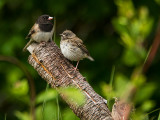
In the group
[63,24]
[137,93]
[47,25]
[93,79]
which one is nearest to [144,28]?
[137,93]

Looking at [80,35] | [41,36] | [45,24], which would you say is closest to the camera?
[41,36]

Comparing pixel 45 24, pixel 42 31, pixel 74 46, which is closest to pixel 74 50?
pixel 74 46

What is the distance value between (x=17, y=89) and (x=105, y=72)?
3919 mm

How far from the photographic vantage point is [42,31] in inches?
142

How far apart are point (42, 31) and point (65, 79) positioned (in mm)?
1534

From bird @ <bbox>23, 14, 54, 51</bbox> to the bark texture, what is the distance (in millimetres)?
979

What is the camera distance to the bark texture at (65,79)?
1.97 metres

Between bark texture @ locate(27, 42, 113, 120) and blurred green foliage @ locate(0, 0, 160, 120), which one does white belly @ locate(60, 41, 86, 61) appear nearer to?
bark texture @ locate(27, 42, 113, 120)

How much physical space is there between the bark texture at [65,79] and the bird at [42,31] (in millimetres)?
979

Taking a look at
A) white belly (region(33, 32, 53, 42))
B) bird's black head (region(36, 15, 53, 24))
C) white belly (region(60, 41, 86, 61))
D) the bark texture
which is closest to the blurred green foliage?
bird's black head (region(36, 15, 53, 24))

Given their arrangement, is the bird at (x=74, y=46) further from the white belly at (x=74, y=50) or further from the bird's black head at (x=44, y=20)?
the bird's black head at (x=44, y=20)

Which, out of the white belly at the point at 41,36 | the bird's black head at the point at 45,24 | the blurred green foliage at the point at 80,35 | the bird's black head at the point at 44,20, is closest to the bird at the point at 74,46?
the white belly at the point at 41,36

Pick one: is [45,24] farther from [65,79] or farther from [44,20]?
[65,79]

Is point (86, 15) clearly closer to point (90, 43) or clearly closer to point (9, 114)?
point (90, 43)
